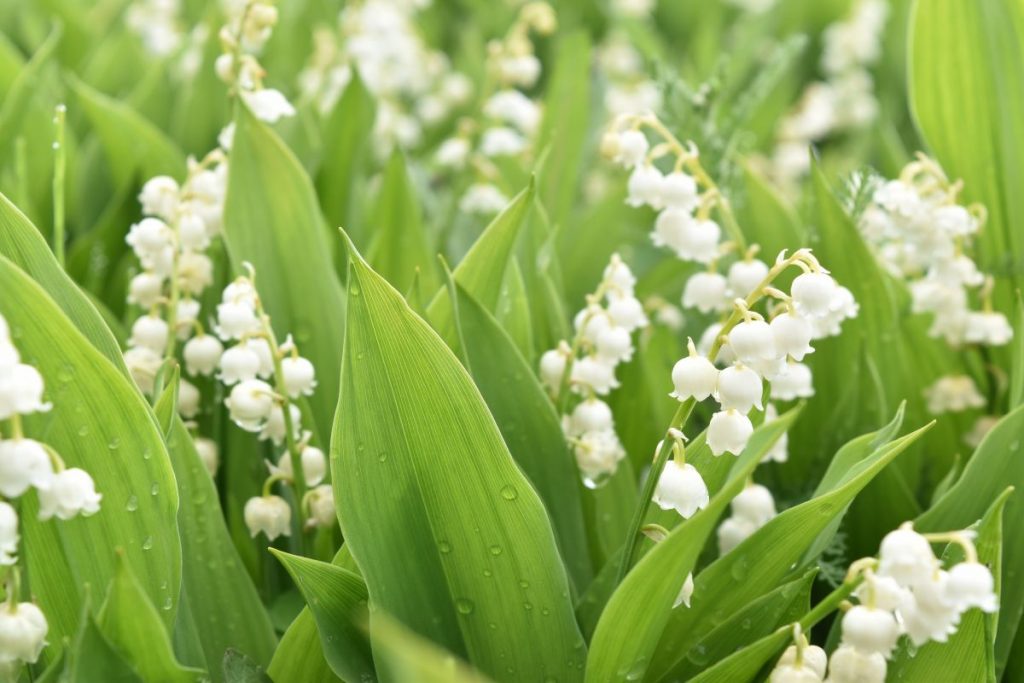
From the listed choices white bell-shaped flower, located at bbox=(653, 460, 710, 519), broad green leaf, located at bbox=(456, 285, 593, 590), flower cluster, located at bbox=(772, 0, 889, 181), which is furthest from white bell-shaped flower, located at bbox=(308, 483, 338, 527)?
flower cluster, located at bbox=(772, 0, 889, 181)

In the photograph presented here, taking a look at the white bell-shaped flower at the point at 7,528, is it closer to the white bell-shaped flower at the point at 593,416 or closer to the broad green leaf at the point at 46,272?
the broad green leaf at the point at 46,272

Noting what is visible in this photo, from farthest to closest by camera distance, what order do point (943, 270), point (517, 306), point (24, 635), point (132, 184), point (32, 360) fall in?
1. point (132, 184)
2. point (943, 270)
3. point (517, 306)
4. point (32, 360)
5. point (24, 635)

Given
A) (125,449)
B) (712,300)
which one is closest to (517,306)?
(712,300)

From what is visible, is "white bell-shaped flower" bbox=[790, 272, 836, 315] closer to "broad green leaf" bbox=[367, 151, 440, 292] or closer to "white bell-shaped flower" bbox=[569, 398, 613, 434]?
"white bell-shaped flower" bbox=[569, 398, 613, 434]

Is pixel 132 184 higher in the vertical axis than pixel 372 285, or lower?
lower

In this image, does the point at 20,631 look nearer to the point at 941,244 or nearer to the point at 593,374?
the point at 593,374

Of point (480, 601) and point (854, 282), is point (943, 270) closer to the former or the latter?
point (854, 282)

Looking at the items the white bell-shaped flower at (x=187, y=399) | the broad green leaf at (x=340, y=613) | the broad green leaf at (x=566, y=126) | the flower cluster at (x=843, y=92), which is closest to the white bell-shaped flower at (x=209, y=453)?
the white bell-shaped flower at (x=187, y=399)
